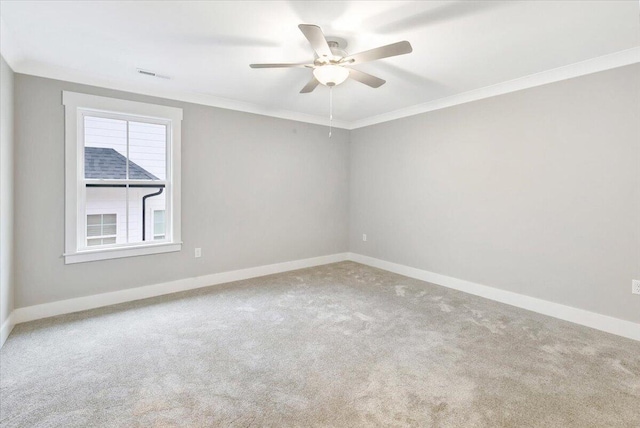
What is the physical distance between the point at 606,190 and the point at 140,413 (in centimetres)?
405

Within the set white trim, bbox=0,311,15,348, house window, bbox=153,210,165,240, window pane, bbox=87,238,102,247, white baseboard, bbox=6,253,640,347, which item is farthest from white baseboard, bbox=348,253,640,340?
white trim, bbox=0,311,15,348

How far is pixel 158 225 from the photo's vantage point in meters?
3.85

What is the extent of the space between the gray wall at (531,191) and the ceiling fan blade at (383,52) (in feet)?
6.87

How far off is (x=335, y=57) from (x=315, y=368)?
2.30m

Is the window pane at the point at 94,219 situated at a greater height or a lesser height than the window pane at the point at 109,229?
greater

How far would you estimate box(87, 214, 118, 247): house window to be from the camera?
341 centimetres

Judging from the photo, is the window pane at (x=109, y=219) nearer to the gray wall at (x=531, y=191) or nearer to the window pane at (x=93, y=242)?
the window pane at (x=93, y=242)

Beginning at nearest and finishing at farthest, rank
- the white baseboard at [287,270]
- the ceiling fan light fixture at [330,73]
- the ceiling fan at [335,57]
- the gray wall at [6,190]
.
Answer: the ceiling fan at [335,57], the ceiling fan light fixture at [330,73], the gray wall at [6,190], the white baseboard at [287,270]

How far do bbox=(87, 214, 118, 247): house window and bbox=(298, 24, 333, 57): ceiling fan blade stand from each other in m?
2.93

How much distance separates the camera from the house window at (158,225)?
382cm

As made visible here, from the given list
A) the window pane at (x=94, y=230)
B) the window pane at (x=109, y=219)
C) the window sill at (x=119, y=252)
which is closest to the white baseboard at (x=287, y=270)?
the window sill at (x=119, y=252)

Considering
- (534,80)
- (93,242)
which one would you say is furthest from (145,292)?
(534,80)

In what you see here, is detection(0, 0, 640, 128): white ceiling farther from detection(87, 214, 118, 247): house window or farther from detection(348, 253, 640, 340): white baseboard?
detection(348, 253, 640, 340): white baseboard

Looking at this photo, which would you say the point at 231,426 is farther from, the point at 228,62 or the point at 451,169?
the point at 451,169
